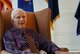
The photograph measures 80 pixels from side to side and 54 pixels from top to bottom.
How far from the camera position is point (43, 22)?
2.39 m

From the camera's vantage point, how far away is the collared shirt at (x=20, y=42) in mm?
1896

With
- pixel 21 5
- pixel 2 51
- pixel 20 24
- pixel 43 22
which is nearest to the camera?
pixel 2 51

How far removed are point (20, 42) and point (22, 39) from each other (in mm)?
54

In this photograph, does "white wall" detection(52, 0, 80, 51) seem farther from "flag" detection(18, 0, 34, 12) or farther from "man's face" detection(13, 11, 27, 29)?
"man's face" detection(13, 11, 27, 29)

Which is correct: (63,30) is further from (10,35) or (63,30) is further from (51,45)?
(10,35)

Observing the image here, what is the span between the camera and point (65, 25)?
390 cm

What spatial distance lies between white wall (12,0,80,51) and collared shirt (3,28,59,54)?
A: 5.34 feet

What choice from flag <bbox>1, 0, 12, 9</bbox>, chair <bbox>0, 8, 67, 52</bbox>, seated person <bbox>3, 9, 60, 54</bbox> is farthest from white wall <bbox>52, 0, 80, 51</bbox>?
seated person <bbox>3, 9, 60, 54</bbox>

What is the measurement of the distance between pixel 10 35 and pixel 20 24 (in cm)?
22

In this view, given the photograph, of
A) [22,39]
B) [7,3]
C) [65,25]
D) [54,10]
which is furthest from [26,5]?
[22,39]

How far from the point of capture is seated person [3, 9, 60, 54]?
6.32 feet

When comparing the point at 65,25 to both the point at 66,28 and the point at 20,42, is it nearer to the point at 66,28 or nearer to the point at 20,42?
the point at 66,28

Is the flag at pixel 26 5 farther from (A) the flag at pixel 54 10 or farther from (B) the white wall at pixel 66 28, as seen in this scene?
(B) the white wall at pixel 66 28

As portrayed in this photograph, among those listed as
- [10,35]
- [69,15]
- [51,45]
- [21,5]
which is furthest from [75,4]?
[10,35]
